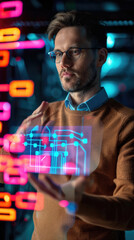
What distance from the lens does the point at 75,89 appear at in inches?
29.4

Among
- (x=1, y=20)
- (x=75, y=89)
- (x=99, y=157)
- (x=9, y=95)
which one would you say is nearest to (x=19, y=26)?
(x=1, y=20)

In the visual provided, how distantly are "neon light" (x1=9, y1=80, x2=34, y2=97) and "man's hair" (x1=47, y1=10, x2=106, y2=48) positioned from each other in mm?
200

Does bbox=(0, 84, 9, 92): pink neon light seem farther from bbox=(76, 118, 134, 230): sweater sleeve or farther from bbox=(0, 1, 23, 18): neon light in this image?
bbox=(76, 118, 134, 230): sweater sleeve

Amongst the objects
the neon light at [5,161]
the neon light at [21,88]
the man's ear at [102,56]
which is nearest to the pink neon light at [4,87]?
the neon light at [21,88]

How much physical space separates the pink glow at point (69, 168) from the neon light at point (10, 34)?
0.52m

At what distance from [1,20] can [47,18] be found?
0.62 ft

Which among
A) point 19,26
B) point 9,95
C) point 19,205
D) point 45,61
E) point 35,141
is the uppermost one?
point 19,26

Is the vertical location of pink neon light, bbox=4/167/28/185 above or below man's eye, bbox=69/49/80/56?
below

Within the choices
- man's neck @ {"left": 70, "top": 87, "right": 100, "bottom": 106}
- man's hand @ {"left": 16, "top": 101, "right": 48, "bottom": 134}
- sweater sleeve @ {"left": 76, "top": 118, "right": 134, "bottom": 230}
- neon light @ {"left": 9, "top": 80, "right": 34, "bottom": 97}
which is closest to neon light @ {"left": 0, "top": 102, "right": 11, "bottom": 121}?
neon light @ {"left": 9, "top": 80, "right": 34, "bottom": 97}

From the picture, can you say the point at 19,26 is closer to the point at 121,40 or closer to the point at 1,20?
the point at 1,20

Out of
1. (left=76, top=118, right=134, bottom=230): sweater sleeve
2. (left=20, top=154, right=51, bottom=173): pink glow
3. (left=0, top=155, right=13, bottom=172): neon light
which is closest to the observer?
(left=76, top=118, right=134, bottom=230): sweater sleeve

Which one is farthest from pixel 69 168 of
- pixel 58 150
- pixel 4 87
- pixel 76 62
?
pixel 4 87

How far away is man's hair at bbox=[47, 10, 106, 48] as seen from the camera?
0.74 m

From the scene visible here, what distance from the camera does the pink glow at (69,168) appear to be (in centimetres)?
71
